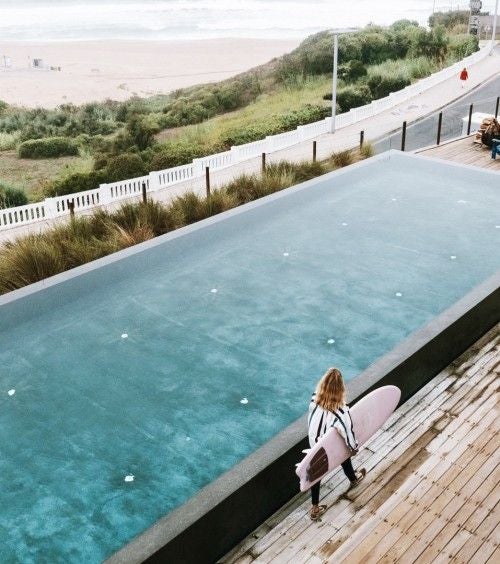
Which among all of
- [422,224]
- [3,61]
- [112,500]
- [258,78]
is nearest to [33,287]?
[112,500]

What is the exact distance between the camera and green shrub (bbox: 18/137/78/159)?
1312 inches

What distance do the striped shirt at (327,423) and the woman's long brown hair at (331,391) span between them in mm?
50

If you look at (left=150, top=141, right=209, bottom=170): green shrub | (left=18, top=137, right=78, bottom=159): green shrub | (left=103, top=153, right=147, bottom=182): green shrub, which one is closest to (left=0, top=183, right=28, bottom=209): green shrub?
(left=103, top=153, right=147, bottom=182): green shrub

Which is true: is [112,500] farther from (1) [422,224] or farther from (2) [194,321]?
(1) [422,224]

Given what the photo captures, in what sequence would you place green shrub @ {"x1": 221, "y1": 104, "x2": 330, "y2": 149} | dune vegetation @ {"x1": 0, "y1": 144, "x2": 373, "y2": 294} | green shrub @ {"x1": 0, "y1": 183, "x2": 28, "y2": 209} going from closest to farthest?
dune vegetation @ {"x1": 0, "y1": 144, "x2": 373, "y2": 294}
green shrub @ {"x1": 0, "y1": 183, "x2": 28, "y2": 209}
green shrub @ {"x1": 221, "y1": 104, "x2": 330, "y2": 149}

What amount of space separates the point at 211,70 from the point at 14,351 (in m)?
51.9

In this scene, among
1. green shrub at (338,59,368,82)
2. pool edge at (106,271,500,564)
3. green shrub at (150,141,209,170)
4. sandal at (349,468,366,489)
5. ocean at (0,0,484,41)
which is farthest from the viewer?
ocean at (0,0,484,41)

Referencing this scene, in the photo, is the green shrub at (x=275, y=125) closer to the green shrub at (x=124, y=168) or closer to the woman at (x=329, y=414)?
the green shrub at (x=124, y=168)

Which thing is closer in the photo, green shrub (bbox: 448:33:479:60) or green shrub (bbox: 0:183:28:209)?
green shrub (bbox: 0:183:28:209)

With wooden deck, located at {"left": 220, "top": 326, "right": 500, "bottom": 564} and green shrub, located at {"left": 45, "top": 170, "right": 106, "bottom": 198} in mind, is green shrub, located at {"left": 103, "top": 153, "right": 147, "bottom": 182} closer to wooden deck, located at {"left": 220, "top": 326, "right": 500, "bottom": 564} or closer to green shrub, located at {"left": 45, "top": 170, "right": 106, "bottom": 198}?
green shrub, located at {"left": 45, "top": 170, "right": 106, "bottom": 198}

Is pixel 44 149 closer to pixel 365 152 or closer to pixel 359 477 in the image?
pixel 365 152

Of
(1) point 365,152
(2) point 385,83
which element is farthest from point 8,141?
(1) point 365,152

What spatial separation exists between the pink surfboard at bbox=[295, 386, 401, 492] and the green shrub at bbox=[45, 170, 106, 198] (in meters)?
20.6

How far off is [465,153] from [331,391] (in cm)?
1218
